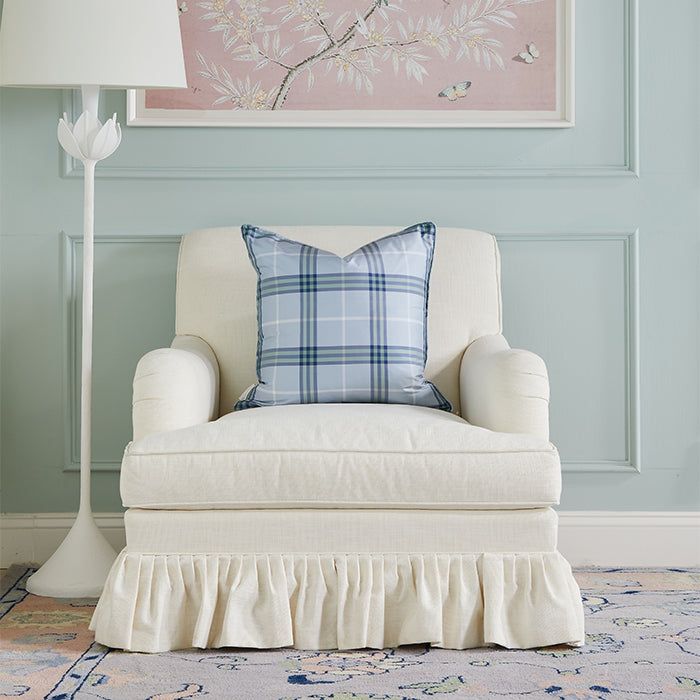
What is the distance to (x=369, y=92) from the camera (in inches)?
102

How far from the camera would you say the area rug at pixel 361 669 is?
5.11 ft

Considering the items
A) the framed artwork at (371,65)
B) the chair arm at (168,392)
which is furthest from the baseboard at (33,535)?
the framed artwork at (371,65)

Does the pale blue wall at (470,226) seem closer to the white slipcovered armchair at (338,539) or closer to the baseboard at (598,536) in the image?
the baseboard at (598,536)

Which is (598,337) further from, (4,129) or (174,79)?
(4,129)

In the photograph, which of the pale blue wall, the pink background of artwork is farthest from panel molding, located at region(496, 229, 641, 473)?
the pink background of artwork

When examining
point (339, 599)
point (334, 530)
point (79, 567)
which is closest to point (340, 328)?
point (334, 530)

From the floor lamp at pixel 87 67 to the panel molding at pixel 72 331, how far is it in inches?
12.1

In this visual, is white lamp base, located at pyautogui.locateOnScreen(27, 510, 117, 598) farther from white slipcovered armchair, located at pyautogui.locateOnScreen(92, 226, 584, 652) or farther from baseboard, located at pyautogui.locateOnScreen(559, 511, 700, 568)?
baseboard, located at pyautogui.locateOnScreen(559, 511, 700, 568)

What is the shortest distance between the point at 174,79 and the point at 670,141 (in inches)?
54.9

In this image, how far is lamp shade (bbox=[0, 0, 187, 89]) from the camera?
2170 millimetres

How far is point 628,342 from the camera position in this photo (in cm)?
259

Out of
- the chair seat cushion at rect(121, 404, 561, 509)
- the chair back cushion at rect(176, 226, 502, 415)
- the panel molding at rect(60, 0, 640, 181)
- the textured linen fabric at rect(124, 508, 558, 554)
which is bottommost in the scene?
the textured linen fabric at rect(124, 508, 558, 554)

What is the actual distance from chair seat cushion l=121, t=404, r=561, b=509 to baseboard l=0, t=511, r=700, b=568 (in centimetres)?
90

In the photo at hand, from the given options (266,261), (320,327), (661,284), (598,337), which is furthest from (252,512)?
(661,284)
